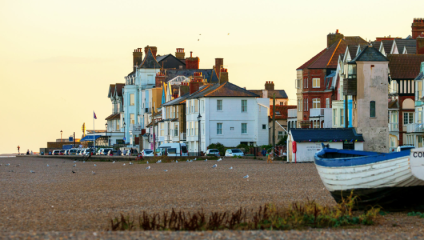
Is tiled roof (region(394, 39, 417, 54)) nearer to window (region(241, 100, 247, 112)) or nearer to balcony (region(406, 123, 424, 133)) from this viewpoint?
balcony (region(406, 123, 424, 133))

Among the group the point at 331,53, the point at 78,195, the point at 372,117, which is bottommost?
the point at 78,195

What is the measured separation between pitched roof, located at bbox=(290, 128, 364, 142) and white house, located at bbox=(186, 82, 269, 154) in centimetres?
2469

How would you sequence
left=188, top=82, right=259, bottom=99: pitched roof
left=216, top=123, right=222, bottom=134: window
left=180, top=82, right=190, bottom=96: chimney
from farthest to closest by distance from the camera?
left=180, top=82, right=190, bottom=96: chimney → left=216, top=123, right=222, bottom=134: window → left=188, top=82, right=259, bottom=99: pitched roof

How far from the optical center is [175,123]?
7575 centimetres

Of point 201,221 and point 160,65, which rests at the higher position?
point 160,65

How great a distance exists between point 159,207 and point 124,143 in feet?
293

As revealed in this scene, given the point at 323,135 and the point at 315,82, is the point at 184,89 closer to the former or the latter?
the point at 315,82

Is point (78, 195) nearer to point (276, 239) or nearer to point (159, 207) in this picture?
point (159, 207)

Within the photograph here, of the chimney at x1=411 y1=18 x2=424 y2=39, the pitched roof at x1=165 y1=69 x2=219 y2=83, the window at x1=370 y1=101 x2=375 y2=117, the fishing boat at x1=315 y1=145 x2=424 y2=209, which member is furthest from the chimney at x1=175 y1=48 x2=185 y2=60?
the fishing boat at x1=315 y1=145 x2=424 y2=209

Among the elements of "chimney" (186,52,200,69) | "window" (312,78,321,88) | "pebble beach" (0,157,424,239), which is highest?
"chimney" (186,52,200,69)

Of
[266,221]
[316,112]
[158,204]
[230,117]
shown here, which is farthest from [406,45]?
[266,221]

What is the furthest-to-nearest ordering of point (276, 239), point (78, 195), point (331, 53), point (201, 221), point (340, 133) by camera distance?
point (331, 53) < point (340, 133) < point (78, 195) < point (201, 221) < point (276, 239)

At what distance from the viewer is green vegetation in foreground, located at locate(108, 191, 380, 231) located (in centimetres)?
1341

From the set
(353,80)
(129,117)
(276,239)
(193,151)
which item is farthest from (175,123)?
(276,239)
